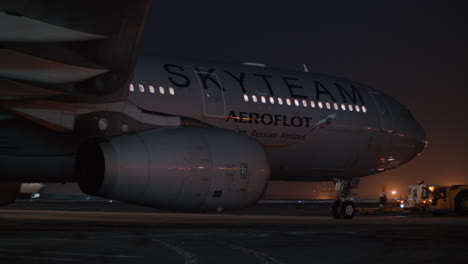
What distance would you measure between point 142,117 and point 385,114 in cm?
1026

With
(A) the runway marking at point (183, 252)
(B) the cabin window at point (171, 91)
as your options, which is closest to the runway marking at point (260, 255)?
(A) the runway marking at point (183, 252)

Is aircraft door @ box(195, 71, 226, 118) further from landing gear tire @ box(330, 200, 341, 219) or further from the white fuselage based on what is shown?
landing gear tire @ box(330, 200, 341, 219)

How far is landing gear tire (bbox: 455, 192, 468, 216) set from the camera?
2538 centimetres

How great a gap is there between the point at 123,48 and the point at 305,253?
451 cm

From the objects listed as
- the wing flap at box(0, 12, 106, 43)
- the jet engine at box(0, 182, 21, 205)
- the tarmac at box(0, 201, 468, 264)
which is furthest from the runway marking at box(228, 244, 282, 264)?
the jet engine at box(0, 182, 21, 205)

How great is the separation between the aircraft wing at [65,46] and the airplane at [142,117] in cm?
2

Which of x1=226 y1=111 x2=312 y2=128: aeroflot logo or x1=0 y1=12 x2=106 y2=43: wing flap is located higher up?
x1=226 y1=111 x2=312 y2=128: aeroflot logo

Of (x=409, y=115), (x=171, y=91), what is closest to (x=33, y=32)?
(x=171, y=91)

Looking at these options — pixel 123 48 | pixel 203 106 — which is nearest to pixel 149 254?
pixel 123 48

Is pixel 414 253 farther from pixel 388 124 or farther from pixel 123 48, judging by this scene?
pixel 388 124

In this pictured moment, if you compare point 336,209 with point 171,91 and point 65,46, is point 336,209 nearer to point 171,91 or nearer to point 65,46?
point 171,91

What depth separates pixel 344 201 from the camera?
2011 centimetres

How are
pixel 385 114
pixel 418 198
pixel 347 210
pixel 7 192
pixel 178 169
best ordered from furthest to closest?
pixel 418 198 → pixel 385 114 → pixel 347 210 → pixel 7 192 → pixel 178 169

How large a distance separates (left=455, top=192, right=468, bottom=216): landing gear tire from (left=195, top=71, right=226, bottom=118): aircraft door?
13.7 meters
